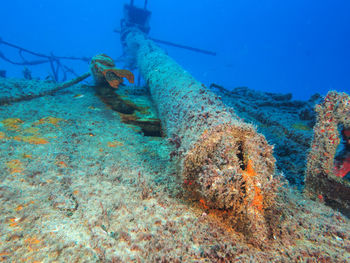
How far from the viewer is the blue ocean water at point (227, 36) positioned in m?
92.7

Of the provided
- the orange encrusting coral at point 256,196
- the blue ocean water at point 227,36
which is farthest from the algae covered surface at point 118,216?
the blue ocean water at point 227,36

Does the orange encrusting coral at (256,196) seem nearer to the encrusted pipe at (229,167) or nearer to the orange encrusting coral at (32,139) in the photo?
the encrusted pipe at (229,167)

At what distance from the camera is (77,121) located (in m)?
3.07

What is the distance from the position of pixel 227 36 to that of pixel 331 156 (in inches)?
5817

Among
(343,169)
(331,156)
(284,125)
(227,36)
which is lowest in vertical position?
(343,169)

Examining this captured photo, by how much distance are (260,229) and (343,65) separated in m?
149

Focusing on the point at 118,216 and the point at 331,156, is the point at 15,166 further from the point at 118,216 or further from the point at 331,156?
the point at 331,156

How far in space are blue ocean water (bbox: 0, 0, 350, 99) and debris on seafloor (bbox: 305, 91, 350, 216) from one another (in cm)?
8709

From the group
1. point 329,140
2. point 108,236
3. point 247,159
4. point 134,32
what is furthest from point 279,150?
point 134,32

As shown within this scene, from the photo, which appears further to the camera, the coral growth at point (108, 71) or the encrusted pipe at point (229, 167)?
the coral growth at point (108, 71)

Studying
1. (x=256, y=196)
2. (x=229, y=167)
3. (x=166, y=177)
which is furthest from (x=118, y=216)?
(x=256, y=196)

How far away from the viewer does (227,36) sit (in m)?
125

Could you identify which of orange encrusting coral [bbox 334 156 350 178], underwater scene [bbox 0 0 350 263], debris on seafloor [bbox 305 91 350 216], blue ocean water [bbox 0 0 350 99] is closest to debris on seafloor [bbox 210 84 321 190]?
underwater scene [bbox 0 0 350 263]

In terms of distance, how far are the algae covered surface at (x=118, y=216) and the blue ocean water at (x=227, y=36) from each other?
287 ft
